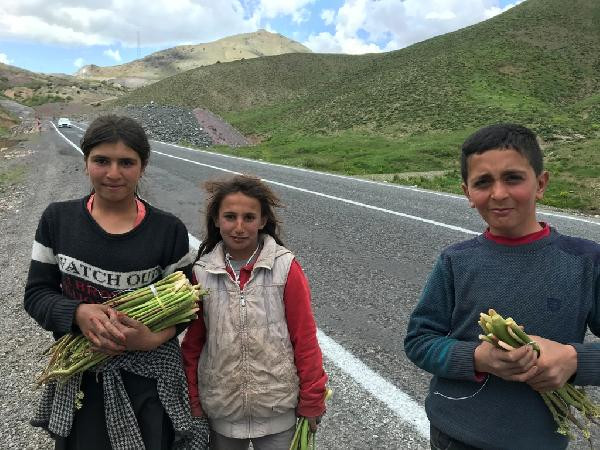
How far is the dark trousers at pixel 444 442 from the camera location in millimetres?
1777

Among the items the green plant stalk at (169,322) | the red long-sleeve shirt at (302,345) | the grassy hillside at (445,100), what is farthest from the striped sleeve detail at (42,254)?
the grassy hillside at (445,100)

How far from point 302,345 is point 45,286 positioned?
3.56ft

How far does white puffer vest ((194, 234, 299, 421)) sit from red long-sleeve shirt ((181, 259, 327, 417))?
3 centimetres

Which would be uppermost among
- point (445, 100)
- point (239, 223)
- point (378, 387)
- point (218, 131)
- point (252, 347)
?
point (445, 100)

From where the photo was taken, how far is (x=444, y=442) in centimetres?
182

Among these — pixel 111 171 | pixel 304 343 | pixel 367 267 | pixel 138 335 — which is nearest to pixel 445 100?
pixel 367 267

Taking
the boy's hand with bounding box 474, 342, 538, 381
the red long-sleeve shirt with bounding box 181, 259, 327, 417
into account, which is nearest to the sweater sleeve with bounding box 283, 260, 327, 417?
the red long-sleeve shirt with bounding box 181, 259, 327, 417

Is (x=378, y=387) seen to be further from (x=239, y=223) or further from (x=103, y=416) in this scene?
(x=103, y=416)

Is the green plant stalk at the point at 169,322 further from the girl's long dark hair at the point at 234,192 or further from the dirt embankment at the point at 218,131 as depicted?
the dirt embankment at the point at 218,131

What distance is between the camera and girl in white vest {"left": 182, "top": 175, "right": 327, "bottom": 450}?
2.11 m

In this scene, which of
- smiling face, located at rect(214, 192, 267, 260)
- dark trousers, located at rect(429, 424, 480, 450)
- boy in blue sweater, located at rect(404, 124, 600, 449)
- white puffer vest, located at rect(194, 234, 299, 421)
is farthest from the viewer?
smiling face, located at rect(214, 192, 267, 260)

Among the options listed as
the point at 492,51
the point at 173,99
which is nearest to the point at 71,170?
the point at 492,51

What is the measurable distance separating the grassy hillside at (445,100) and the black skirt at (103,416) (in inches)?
456

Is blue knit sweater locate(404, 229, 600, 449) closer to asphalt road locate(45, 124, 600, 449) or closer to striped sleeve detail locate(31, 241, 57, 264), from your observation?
asphalt road locate(45, 124, 600, 449)
